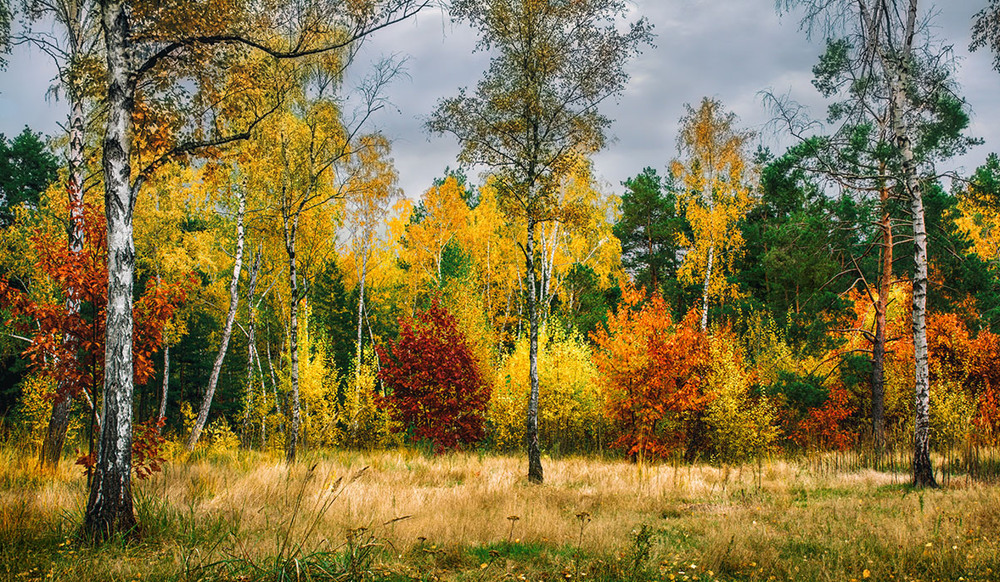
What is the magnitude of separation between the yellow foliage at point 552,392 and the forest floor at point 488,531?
7.93 m

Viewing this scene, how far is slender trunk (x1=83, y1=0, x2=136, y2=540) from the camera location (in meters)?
4.99

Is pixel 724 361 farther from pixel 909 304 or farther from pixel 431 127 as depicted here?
pixel 431 127

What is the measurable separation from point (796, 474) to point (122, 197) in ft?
41.4

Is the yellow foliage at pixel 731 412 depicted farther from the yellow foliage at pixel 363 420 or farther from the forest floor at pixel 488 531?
the yellow foliage at pixel 363 420

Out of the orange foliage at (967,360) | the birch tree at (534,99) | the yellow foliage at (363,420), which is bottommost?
the yellow foliage at (363,420)

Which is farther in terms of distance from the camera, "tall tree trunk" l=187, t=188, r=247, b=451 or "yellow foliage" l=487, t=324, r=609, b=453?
"yellow foliage" l=487, t=324, r=609, b=453

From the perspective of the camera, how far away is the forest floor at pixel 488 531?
4.30 metres

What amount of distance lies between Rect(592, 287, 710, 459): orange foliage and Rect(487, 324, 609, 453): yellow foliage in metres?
1.31

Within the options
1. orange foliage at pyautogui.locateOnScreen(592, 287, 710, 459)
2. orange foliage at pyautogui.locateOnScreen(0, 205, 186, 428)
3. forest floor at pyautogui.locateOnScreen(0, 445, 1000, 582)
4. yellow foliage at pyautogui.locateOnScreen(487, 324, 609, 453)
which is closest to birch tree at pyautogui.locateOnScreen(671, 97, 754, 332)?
orange foliage at pyautogui.locateOnScreen(592, 287, 710, 459)

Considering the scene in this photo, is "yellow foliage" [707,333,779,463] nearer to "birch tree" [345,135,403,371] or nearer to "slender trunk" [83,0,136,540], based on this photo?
"birch tree" [345,135,403,371]

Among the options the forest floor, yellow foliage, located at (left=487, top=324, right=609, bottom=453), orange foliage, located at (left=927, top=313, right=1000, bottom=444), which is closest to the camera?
the forest floor

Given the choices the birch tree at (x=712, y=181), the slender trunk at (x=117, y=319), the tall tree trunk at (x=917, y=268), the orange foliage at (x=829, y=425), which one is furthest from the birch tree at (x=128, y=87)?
the orange foliage at (x=829, y=425)

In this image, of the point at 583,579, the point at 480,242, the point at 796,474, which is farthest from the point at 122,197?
the point at 480,242

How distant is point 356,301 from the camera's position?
2612 centimetres
